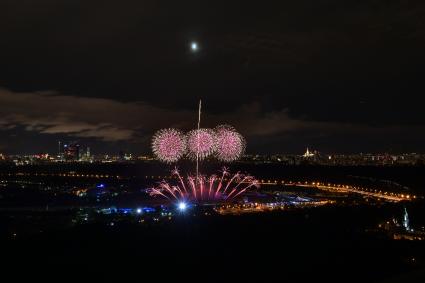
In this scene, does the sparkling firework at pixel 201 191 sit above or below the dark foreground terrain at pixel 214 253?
above

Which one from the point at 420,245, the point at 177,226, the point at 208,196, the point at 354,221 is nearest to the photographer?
the point at 420,245

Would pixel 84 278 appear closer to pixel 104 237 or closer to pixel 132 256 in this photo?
pixel 132 256

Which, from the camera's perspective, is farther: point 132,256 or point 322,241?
point 322,241

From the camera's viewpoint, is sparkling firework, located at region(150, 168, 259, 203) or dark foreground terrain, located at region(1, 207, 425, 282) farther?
sparkling firework, located at region(150, 168, 259, 203)

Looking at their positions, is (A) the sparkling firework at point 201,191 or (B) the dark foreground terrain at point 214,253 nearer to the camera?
(B) the dark foreground terrain at point 214,253

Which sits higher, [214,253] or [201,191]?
[201,191]

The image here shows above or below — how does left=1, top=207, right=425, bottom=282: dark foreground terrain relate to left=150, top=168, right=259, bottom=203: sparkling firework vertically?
below

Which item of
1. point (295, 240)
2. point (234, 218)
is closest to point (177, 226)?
point (234, 218)

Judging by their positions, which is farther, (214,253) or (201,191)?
(201,191)

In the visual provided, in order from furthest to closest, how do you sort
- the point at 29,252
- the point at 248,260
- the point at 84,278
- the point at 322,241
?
the point at 322,241 → the point at 29,252 → the point at 248,260 → the point at 84,278

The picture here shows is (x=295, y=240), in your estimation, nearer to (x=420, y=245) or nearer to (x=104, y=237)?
(x=420, y=245)
